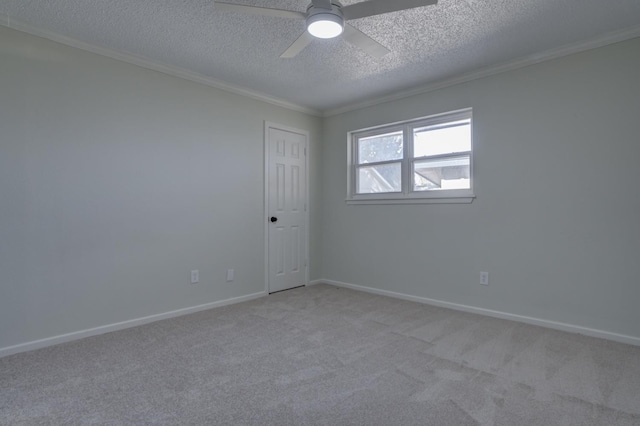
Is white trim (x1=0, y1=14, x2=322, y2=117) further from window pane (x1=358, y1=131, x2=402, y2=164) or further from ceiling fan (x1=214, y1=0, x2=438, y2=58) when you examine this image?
ceiling fan (x1=214, y1=0, x2=438, y2=58)

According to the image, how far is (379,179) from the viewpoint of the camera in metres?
4.39

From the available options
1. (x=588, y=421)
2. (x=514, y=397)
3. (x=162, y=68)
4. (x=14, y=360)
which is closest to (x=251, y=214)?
(x=162, y=68)

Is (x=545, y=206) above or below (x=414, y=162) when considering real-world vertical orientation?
below

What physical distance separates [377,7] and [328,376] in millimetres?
2193

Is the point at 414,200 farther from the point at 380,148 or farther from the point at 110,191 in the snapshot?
the point at 110,191

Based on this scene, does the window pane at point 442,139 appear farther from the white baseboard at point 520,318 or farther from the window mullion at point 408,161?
the white baseboard at point 520,318

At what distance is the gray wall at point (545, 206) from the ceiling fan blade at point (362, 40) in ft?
5.53

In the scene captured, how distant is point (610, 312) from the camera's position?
2.73 metres

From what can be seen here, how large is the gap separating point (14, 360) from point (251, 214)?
237 cm

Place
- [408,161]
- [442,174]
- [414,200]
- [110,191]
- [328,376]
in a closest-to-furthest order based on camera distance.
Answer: [328,376]
[110,191]
[442,174]
[414,200]
[408,161]

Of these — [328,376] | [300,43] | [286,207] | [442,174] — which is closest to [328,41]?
[300,43]

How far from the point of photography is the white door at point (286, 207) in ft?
14.0

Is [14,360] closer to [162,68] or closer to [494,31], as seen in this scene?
[162,68]

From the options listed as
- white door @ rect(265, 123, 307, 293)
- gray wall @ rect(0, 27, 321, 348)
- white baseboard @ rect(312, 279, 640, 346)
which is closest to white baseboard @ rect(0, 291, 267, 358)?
gray wall @ rect(0, 27, 321, 348)
